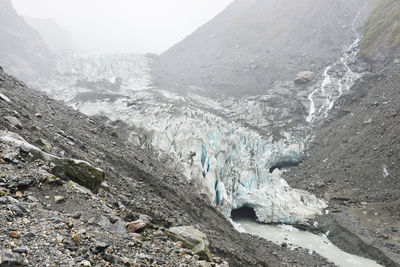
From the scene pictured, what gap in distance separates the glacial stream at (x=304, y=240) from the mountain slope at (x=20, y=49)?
190 feet

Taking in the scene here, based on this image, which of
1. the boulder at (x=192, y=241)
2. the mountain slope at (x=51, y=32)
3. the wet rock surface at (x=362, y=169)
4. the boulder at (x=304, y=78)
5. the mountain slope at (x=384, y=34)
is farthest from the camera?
the mountain slope at (x=51, y=32)

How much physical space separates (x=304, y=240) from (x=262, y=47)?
64481mm

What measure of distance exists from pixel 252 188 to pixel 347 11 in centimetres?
7215

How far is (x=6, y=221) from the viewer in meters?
4.17

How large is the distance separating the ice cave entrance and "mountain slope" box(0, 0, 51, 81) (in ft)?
181

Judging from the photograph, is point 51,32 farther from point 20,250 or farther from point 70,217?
point 20,250

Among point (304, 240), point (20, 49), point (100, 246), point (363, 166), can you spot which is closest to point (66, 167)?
point (100, 246)

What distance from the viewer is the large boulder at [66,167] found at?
6.44 m

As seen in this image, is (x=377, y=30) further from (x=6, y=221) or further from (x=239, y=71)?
(x=6, y=221)

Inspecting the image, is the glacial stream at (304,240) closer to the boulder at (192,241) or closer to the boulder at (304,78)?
the boulder at (192,241)

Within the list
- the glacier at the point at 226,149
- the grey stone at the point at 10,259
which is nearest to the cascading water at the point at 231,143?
the glacier at the point at 226,149

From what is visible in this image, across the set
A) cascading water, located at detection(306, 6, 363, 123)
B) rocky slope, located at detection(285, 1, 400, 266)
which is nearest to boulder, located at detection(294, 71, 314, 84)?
cascading water, located at detection(306, 6, 363, 123)

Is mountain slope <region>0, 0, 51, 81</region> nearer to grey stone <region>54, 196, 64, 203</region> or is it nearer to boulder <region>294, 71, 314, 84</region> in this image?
boulder <region>294, 71, 314, 84</region>

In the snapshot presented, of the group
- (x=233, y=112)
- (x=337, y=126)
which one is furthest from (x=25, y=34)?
(x=337, y=126)
